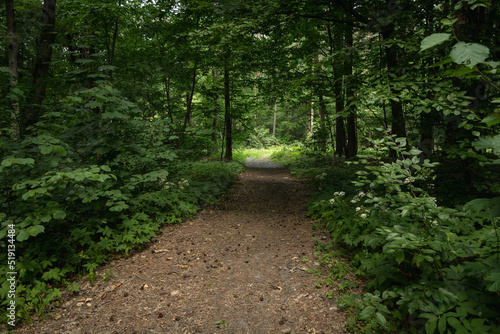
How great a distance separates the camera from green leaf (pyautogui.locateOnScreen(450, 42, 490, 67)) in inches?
44.2

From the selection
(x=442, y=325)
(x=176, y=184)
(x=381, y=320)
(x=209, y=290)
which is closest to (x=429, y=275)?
(x=442, y=325)

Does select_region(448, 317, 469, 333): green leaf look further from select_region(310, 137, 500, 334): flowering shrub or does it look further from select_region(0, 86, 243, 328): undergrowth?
select_region(0, 86, 243, 328): undergrowth

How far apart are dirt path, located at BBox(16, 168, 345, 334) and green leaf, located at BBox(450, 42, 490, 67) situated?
9.23 ft

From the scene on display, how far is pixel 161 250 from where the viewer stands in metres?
4.64

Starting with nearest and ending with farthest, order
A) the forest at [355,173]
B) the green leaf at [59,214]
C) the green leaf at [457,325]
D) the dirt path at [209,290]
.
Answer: the green leaf at [457,325] → the forest at [355,173] → the dirt path at [209,290] → the green leaf at [59,214]

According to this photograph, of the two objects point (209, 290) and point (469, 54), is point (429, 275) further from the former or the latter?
point (209, 290)

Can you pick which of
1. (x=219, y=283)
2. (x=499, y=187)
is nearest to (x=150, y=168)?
(x=219, y=283)

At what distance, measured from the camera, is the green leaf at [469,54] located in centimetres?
112

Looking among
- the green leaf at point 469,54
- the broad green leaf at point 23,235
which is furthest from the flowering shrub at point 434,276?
the broad green leaf at point 23,235

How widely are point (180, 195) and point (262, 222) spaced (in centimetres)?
235

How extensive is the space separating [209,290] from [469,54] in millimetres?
3800

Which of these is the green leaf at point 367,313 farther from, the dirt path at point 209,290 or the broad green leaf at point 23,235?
the broad green leaf at point 23,235

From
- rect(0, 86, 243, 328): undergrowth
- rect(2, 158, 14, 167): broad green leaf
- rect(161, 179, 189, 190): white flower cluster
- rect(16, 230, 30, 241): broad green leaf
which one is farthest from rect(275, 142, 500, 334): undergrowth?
rect(161, 179, 189, 190): white flower cluster

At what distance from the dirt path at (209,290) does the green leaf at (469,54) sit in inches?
111
